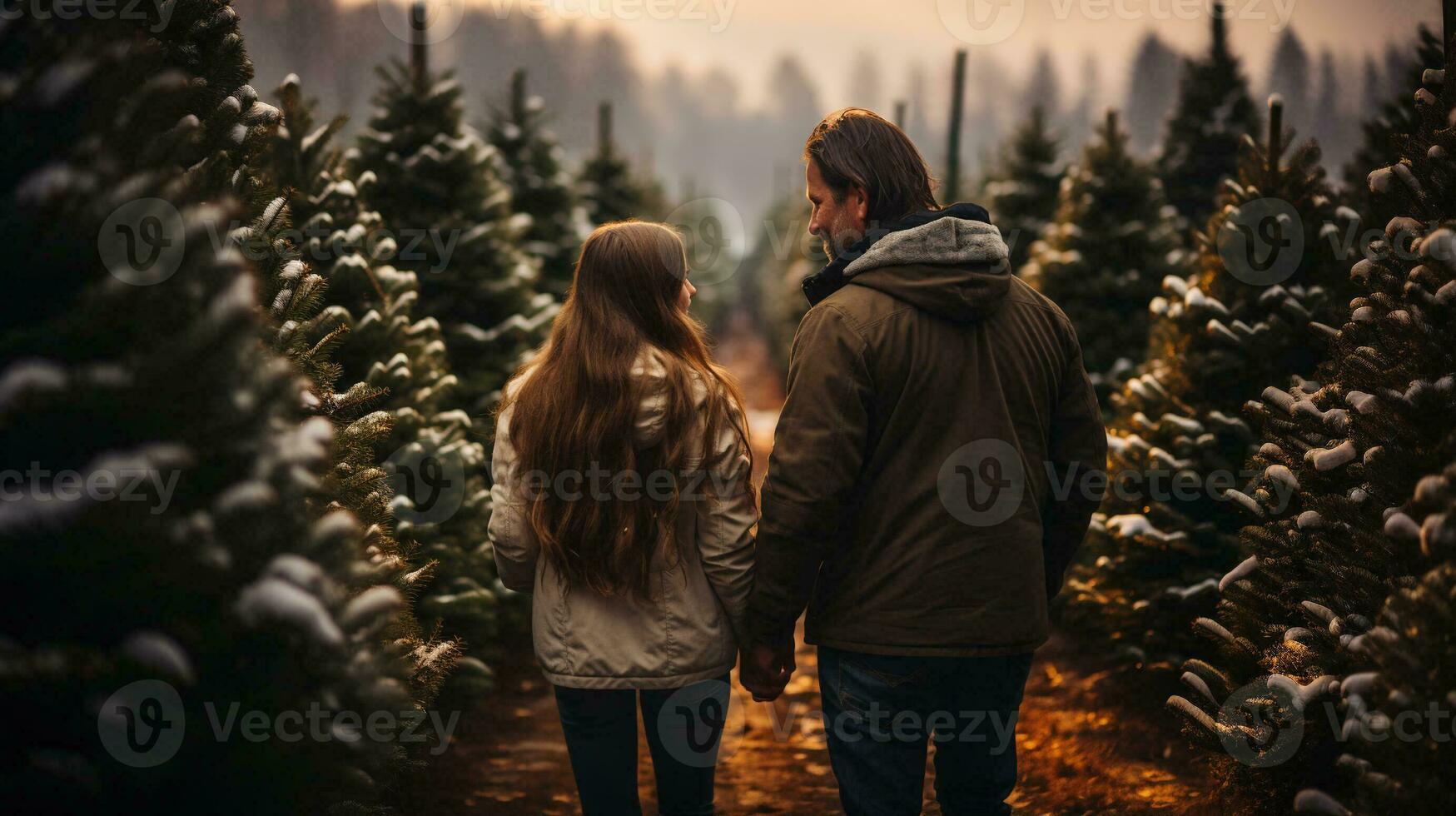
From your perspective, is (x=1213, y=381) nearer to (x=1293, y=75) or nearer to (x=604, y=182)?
(x=604, y=182)

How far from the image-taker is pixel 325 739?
1.99 m

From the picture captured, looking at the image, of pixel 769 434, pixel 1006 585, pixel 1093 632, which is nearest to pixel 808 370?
A: pixel 1006 585

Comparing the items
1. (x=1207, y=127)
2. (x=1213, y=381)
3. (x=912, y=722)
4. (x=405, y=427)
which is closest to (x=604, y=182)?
(x=1207, y=127)

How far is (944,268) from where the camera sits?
104 inches

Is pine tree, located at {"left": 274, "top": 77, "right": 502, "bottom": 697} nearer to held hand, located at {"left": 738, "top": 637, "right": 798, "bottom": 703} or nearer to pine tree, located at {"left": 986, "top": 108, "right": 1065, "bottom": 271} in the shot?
held hand, located at {"left": 738, "top": 637, "right": 798, "bottom": 703}

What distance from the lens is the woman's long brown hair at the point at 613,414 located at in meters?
2.80

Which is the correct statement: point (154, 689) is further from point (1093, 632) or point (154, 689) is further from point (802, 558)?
point (1093, 632)

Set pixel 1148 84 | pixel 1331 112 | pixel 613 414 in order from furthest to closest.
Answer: pixel 1148 84 < pixel 1331 112 < pixel 613 414

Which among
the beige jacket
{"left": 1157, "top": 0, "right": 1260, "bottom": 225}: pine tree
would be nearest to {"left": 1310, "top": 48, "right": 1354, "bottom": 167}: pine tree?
{"left": 1157, "top": 0, "right": 1260, "bottom": 225}: pine tree

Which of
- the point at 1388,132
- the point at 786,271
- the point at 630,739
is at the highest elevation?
the point at 1388,132

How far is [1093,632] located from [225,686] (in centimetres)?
573

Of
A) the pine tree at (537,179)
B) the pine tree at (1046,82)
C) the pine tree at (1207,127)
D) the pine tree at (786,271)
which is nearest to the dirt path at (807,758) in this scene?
the pine tree at (537,179)

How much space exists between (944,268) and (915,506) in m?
0.68

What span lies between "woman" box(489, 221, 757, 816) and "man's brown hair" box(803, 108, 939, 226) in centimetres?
54
